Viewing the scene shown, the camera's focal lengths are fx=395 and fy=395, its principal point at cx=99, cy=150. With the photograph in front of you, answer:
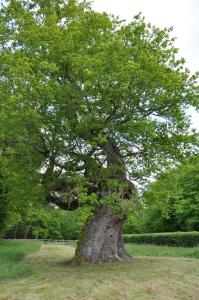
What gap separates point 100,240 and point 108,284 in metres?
5.07

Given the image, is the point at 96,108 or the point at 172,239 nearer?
the point at 96,108

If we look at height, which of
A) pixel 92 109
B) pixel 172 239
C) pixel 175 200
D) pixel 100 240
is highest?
pixel 92 109

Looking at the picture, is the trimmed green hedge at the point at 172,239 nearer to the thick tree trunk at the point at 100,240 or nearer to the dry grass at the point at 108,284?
the thick tree trunk at the point at 100,240

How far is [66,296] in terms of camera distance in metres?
9.79

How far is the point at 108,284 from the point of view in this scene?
11.1 m

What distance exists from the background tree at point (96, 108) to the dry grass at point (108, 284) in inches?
91.3

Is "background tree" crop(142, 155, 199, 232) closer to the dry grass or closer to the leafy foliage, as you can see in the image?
the leafy foliage

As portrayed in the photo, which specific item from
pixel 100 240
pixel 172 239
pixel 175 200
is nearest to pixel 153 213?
pixel 172 239

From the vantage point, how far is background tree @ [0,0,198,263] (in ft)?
42.9

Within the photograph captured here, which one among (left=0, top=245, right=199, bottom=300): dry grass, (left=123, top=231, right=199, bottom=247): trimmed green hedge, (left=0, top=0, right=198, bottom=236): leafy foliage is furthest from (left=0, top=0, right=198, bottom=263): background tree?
(left=123, top=231, right=199, bottom=247): trimmed green hedge

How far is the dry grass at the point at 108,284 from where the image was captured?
990 centimetres

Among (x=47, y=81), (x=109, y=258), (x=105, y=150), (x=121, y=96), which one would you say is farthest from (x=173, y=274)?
(x=47, y=81)

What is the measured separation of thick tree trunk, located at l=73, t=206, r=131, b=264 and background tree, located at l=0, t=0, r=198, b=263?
4cm

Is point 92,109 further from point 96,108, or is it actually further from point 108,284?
point 108,284
